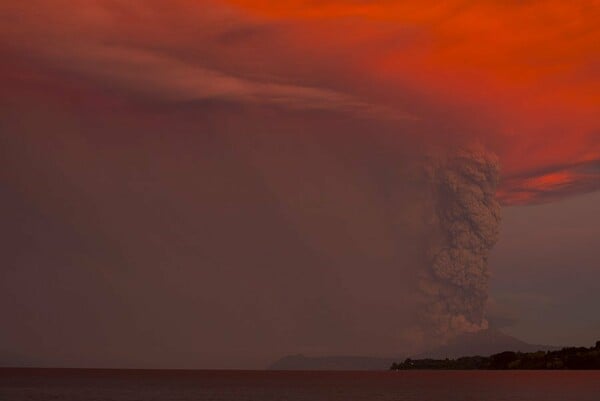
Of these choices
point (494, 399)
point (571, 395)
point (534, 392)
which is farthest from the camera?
point (534, 392)

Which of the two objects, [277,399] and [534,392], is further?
[534,392]

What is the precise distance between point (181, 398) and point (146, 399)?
24.9 feet

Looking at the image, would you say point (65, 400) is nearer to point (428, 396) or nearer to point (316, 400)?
point (316, 400)

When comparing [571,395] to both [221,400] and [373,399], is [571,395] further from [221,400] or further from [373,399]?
[221,400]

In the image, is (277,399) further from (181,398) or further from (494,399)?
(494,399)

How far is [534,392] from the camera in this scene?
198500mm

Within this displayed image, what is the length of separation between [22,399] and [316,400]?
56881 millimetres

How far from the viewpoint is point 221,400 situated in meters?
176

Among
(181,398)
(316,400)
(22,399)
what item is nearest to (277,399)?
(316,400)

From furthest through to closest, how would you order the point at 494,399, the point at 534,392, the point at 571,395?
the point at 534,392, the point at 571,395, the point at 494,399

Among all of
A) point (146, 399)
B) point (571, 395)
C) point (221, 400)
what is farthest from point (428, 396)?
point (146, 399)

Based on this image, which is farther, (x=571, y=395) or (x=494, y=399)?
(x=571, y=395)

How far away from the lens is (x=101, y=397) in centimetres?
18962

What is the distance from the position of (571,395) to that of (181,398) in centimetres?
7712
